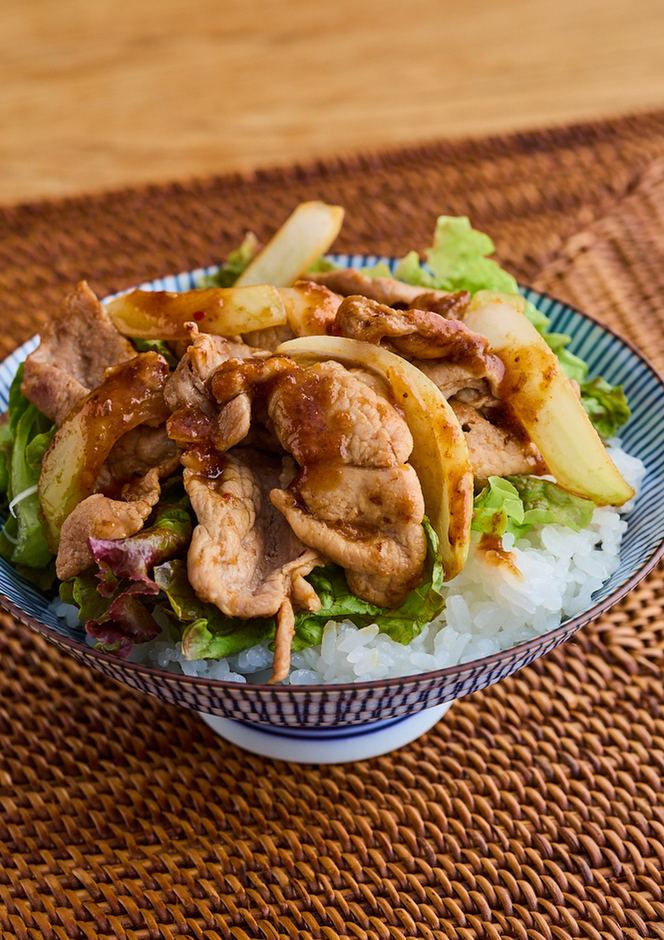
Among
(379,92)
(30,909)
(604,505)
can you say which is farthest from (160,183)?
(30,909)

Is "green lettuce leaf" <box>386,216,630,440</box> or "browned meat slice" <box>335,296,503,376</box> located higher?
"browned meat slice" <box>335,296,503,376</box>

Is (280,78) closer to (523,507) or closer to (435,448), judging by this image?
(523,507)

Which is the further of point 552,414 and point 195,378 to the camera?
point 552,414

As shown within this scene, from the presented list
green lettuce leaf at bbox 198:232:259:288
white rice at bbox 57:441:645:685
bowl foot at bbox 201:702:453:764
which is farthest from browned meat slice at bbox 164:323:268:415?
green lettuce leaf at bbox 198:232:259:288

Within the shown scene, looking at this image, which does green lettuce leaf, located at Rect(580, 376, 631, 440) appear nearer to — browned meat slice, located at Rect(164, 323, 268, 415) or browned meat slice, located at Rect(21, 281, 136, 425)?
browned meat slice, located at Rect(164, 323, 268, 415)

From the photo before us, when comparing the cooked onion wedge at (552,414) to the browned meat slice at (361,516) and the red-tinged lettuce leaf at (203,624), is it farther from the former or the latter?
the red-tinged lettuce leaf at (203,624)

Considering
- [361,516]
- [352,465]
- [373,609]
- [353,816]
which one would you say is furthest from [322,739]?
[352,465]

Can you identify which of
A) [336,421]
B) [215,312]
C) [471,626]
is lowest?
[471,626]
